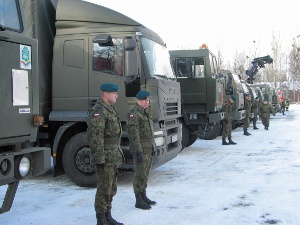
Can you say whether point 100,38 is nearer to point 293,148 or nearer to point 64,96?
point 64,96

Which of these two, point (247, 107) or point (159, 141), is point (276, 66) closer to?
point (247, 107)

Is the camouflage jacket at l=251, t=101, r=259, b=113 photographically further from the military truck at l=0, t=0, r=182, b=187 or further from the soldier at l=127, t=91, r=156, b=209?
the soldier at l=127, t=91, r=156, b=209

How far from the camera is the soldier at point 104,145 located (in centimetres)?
440

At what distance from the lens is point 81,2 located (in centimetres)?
683

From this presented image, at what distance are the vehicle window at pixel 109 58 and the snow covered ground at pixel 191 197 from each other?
6.46ft

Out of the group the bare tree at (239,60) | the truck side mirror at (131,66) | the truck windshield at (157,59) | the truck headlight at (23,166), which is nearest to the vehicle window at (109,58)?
the truck side mirror at (131,66)

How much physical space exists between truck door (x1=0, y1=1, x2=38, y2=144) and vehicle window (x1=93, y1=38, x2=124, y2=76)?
94.9 inches

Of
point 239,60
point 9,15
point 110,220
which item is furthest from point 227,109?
point 239,60

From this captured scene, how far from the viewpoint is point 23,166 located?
3826mm

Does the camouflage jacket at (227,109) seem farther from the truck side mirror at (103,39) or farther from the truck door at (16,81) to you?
the truck door at (16,81)

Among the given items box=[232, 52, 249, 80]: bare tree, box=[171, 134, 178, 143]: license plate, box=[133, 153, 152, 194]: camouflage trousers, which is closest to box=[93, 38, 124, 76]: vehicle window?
box=[171, 134, 178, 143]: license plate

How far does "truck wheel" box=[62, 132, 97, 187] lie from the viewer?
6613 mm

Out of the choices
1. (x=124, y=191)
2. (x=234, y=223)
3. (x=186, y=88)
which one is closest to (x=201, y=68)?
(x=186, y=88)

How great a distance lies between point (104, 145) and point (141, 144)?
3.78 feet
